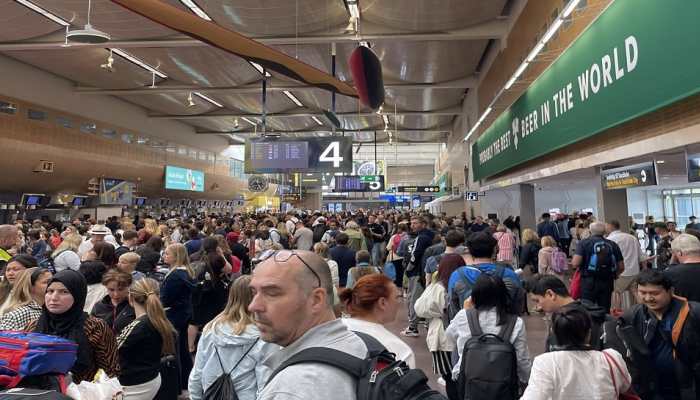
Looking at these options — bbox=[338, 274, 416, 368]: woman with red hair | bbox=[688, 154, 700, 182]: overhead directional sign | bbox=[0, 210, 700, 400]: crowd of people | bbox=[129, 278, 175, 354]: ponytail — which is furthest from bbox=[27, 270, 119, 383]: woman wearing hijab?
bbox=[688, 154, 700, 182]: overhead directional sign

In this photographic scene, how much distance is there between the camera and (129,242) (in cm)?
667

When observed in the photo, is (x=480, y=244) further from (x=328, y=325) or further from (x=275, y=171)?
(x=275, y=171)

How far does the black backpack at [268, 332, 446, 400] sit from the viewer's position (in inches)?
35.8

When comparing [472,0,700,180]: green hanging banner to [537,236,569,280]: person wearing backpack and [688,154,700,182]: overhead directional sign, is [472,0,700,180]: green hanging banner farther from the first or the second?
[537,236,569,280]: person wearing backpack

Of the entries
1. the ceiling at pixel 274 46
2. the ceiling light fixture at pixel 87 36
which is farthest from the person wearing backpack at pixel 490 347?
the ceiling at pixel 274 46

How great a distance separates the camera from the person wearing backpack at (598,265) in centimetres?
516

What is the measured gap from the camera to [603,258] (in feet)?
16.9

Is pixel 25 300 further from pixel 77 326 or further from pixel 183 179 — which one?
pixel 183 179

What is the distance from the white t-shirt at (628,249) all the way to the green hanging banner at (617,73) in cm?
151

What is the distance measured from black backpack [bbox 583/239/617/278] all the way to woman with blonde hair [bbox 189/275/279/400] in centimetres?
445

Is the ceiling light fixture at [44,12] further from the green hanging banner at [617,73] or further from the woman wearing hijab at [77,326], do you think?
the green hanging banner at [617,73]

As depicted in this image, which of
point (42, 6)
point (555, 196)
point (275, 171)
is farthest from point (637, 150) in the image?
point (42, 6)

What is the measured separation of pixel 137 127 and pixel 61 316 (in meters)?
24.4

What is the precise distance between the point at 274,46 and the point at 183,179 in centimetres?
1651
